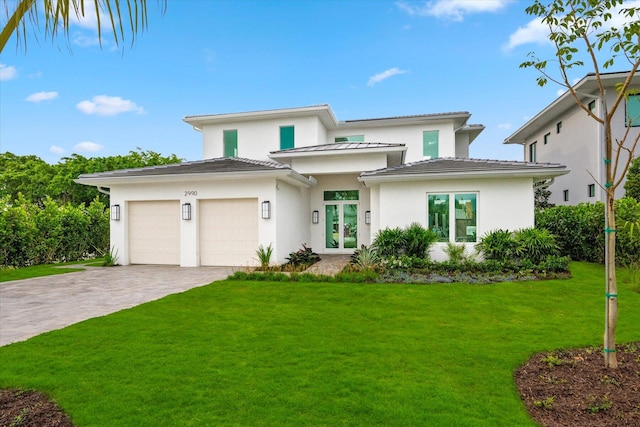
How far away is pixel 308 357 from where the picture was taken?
436cm

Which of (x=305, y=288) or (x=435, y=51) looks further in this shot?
(x=435, y=51)

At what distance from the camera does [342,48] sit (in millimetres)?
17703

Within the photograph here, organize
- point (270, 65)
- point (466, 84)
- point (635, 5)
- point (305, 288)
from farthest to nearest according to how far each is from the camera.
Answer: point (270, 65), point (466, 84), point (305, 288), point (635, 5)

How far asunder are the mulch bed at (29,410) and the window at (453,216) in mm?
11007

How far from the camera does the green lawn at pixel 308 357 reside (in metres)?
3.15

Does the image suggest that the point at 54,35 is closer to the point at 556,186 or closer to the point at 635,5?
the point at 635,5

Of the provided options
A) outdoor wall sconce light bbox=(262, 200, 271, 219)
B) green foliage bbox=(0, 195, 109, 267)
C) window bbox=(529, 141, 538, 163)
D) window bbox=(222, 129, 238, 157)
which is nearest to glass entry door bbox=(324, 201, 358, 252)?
outdoor wall sconce light bbox=(262, 200, 271, 219)

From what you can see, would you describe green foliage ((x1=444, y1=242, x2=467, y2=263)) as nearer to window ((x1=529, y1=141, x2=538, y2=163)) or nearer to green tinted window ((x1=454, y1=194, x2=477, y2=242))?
green tinted window ((x1=454, y1=194, x2=477, y2=242))

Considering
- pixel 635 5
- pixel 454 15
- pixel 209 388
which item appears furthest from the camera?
pixel 454 15

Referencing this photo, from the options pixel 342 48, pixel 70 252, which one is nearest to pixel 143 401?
pixel 70 252

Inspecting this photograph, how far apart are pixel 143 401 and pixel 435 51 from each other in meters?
16.7

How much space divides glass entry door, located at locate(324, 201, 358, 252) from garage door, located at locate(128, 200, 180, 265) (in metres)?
6.69

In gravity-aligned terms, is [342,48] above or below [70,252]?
above

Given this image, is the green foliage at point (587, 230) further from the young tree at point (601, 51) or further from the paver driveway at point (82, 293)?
the paver driveway at point (82, 293)
